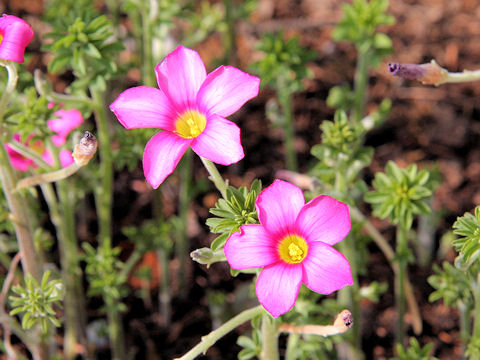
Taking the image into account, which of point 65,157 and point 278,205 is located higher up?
point 278,205

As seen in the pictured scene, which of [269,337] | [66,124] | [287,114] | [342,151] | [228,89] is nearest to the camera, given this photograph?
[228,89]

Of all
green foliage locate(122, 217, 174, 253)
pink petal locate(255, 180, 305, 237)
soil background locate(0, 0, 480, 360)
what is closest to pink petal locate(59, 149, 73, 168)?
green foliage locate(122, 217, 174, 253)

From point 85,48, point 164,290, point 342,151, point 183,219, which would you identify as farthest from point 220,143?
point 164,290

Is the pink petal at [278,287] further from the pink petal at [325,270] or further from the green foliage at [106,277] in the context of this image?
the green foliage at [106,277]

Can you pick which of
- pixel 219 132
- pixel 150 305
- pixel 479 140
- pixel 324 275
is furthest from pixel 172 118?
pixel 479 140

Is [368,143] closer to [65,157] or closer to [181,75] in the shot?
[65,157]

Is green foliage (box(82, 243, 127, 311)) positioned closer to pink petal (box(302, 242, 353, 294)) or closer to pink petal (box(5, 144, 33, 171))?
pink petal (box(5, 144, 33, 171))
